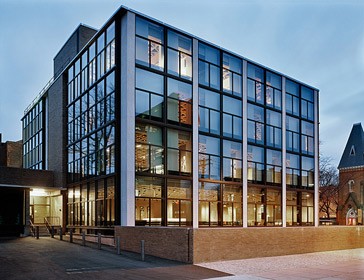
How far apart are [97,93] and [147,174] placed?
22.2ft

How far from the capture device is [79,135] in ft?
95.3

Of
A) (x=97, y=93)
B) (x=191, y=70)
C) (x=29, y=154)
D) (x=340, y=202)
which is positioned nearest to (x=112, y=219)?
(x=97, y=93)

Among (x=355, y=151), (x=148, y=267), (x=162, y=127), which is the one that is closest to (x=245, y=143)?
(x=162, y=127)

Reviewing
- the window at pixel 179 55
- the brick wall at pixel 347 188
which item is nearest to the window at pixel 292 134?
the window at pixel 179 55

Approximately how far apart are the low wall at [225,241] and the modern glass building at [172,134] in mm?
3570

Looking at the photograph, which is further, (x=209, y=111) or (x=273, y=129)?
(x=273, y=129)

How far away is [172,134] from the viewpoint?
82.1ft

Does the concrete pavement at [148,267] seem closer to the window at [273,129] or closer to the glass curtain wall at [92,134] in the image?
the glass curtain wall at [92,134]

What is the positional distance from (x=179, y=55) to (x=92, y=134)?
24.9ft

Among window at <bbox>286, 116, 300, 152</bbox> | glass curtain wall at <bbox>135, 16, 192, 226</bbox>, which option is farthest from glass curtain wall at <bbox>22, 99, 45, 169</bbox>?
window at <bbox>286, 116, 300, 152</bbox>

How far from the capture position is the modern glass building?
23.5m

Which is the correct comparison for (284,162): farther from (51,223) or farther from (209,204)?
(51,223)

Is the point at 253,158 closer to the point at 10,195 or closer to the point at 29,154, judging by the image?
the point at 10,195

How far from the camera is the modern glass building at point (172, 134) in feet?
77.0
